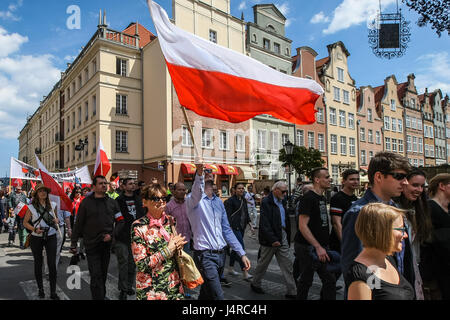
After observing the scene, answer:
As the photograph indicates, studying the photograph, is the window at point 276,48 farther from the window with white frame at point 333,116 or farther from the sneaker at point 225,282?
the sneaker at point 225,282

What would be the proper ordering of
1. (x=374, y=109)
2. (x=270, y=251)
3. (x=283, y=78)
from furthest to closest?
(x=374, y=109), (x=270, y=251), (x=283, y=78)

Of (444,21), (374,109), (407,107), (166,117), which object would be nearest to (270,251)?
(444,21)

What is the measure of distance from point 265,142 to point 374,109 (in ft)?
72.4

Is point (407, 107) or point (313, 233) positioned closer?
point (313, 233)

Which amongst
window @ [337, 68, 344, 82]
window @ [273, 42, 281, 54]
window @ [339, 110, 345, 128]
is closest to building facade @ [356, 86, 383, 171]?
window @ [339, 110, 345, 128]

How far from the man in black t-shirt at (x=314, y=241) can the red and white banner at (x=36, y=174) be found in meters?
8.02

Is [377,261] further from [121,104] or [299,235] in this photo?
[121,104]

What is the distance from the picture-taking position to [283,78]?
500 centimetres

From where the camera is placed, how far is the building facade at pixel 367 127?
42.6 metres

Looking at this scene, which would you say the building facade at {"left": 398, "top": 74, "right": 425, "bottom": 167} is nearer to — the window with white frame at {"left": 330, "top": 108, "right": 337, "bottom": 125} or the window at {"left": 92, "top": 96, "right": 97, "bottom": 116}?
the window with white frame at {"left": 330, "top": 108, "right": 337, "bottom": 125}

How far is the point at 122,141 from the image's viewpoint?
1087 inches

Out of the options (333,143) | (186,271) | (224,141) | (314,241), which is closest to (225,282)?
(314,241)

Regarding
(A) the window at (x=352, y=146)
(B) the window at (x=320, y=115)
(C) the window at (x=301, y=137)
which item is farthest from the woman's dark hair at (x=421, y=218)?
(A) the window at (x=352, y=146)

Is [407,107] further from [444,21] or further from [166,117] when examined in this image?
[444,21]
